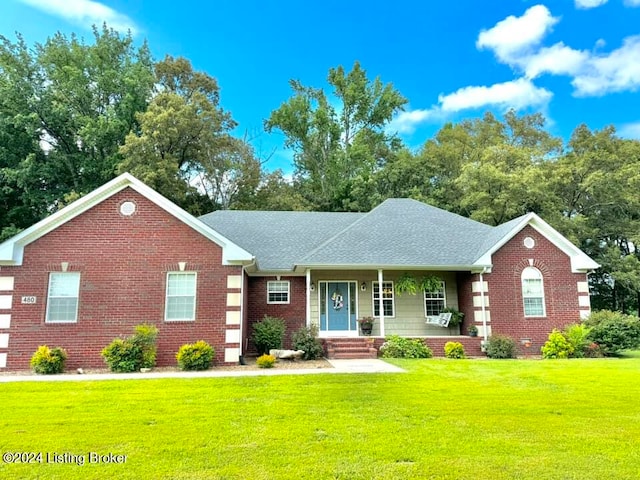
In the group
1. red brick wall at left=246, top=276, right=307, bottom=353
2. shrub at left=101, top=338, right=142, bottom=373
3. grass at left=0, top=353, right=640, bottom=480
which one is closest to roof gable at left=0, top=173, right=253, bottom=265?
red brick wall at left=246, top=276, right=307, bottom=353

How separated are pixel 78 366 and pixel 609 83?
3171 centimetres

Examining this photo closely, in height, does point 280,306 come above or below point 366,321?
above

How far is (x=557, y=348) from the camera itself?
14516mm

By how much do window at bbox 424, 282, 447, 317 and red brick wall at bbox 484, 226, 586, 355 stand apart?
6.65ft

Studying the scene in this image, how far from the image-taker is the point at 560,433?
5.71 m

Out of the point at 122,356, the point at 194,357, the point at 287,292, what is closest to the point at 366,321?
the point at 287,292

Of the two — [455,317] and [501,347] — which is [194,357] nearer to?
[455,317]

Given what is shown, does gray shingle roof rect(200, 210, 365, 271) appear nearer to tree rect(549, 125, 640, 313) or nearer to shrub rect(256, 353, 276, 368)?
shrub rect(256, 353, 276, 368)

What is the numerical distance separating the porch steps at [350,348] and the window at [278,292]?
8.68 feet

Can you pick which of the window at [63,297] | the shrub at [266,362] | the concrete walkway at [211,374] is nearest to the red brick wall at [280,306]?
the shrub at [266,362]

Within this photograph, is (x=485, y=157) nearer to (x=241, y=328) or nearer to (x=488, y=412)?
(x=241, y=328)

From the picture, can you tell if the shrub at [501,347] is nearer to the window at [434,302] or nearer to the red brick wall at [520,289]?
the red brick wall at [520,289]

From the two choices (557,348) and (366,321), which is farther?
(366,321)

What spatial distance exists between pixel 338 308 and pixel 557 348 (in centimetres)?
760
